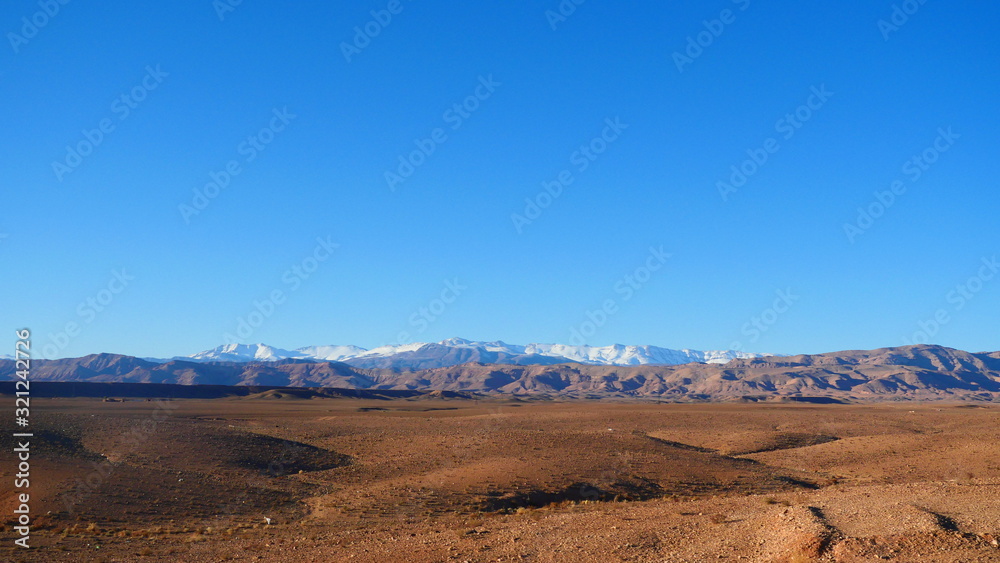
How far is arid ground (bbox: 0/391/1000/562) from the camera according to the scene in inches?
689

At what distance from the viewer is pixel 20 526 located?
23.2m

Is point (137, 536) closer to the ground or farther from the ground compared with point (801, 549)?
closer to the ground

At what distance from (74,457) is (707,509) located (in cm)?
3241

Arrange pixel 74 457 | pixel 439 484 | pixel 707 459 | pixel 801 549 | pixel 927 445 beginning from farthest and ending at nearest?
1. pixel 927 445
2. pixel 707 459
3. pixel 74 457
4. pixel 439 484
5. pixel 801 549

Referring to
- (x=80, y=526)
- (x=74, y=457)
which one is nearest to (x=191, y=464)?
(x=74, y=457)

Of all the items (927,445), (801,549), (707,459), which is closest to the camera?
(801,549)

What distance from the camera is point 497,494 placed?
101 feet

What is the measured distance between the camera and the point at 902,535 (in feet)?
50.7

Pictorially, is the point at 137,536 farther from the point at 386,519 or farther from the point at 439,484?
the point at 439,484

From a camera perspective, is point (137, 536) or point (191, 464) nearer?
point (137, 536)

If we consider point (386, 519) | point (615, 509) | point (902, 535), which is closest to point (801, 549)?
point (902, 535)

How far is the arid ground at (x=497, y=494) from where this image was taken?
1750 cm

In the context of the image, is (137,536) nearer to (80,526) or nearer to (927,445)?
(80,526)

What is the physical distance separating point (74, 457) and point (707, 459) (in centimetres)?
3645
